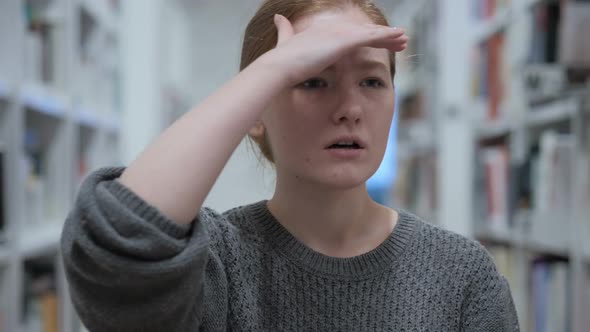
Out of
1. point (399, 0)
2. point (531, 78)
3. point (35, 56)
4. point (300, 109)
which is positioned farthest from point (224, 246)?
point (399, 0)

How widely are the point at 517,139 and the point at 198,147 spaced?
2086 mm

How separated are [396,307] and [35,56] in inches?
77.2

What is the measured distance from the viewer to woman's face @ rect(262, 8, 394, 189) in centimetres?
78

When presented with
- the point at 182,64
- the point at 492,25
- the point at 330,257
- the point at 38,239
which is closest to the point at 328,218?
the point at 330,257

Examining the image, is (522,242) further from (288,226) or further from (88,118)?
(88,118)

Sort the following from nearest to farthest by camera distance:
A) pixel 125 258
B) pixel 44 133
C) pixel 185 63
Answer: pixel 125 258, pixel 44 133, pixel 185 63

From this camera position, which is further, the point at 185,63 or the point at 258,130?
the point at 185,63

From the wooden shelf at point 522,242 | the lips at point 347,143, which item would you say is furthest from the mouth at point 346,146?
the wooden shelf at point 522,242

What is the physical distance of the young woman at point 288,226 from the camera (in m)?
0.64

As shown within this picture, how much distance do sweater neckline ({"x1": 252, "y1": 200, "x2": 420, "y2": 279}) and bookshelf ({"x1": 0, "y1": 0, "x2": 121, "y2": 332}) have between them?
4.19 feet

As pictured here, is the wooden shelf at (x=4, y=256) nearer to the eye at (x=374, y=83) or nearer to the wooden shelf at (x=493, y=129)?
the eye at (x=374, y=83)

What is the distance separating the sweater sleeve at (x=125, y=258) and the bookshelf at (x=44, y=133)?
4.52 ft

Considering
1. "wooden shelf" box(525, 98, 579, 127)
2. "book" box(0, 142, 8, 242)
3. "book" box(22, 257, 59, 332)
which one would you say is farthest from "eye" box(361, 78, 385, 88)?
"book" box(22, 257, 59, 332)

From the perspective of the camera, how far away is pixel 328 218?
33.8 inches
